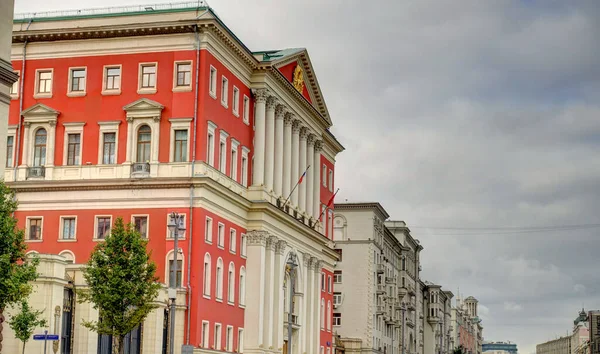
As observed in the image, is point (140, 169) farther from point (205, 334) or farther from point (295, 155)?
point (295, 155)

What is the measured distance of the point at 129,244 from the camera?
61.6 meters

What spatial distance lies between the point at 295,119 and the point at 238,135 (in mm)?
11613

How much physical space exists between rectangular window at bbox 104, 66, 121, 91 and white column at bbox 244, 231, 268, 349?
1628 centimetres

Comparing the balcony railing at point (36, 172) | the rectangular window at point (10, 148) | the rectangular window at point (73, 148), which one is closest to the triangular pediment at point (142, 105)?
the rectangular window at point (73, 148)

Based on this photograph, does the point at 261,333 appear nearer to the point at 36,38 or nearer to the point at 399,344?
the point at 36,38

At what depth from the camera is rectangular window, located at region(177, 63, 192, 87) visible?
257 ft

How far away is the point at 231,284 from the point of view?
82875 millimetres

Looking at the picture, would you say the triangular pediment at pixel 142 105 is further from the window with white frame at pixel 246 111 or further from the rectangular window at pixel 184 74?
the window with white frame at pixel 246 111

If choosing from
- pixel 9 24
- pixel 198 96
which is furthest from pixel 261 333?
pixel 9 24

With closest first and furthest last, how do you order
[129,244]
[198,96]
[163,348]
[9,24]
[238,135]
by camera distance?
[9,24] < [129,244] < [163,348] < [198,96] < [238,135]

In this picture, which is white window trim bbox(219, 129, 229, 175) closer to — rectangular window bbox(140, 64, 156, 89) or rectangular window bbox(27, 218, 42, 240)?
rectangular window bbox(140, 64, 156, 89)

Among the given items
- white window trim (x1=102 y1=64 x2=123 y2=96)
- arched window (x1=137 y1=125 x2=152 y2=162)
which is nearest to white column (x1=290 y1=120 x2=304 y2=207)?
arched window (x1=137 y1=125 x2=152 y2=162)

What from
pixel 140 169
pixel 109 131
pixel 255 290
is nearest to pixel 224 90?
pixel 109 131

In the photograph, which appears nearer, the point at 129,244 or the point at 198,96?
the point at 129,244
